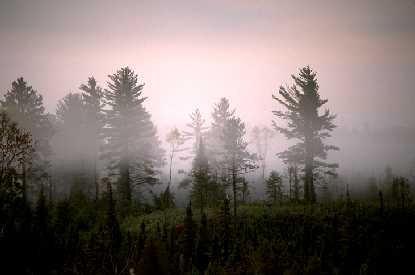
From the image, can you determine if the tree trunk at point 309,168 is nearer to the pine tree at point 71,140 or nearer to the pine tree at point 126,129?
the pine tree at point 126,129

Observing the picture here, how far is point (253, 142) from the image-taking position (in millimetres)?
70062

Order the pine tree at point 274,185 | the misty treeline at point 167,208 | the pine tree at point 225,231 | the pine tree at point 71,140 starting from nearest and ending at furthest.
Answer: the misty treeline at point 167,208 → the pine tree at point 225,231 → the pine tree at point 274,185 → the pine tree at point 71,140

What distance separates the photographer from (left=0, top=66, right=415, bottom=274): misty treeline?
4.70 meters

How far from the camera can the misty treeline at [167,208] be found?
15.4 ft

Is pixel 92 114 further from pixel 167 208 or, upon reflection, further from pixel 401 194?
pixel 401 194

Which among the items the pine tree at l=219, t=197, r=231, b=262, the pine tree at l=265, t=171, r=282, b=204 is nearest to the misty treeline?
the pine tree at l=219, t=197, r=231, b=262

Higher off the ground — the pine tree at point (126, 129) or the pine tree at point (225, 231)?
the pine tree at point (126, 129)

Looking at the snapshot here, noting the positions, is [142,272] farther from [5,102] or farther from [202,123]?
[202,123]

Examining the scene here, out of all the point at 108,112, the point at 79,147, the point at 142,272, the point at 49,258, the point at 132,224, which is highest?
the point at 108,112

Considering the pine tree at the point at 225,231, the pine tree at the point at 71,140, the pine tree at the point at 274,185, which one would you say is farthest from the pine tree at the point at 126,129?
the pine tree at the point at 225,231

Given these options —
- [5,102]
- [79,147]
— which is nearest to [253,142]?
[79,147]

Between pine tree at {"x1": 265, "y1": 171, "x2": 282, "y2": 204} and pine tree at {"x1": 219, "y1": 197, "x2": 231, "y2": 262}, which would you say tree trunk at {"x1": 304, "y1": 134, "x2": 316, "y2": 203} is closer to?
pine tree at {"x1": 265, "y1": 171, "x2": 282, "y2": 204}

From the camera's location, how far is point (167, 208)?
2777cm

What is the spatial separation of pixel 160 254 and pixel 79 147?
40.0 meters
